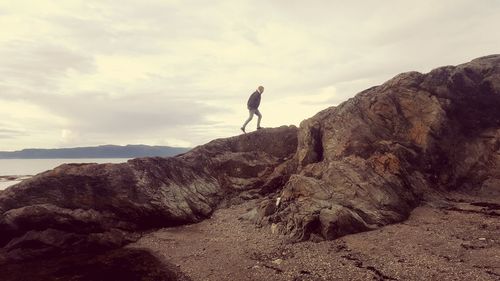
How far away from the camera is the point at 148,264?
75.9 feet

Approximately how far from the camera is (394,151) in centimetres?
3225

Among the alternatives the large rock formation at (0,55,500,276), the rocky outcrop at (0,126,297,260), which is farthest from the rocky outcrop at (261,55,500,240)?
the rocky outcrop at (0,126,297,260)

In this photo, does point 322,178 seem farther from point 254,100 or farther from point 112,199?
point 112,199

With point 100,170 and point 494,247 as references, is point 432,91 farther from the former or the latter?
point 100,170

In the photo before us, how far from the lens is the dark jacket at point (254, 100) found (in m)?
40.5

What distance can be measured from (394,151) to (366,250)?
13504 millimetres

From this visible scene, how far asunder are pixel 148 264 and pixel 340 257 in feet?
40.9

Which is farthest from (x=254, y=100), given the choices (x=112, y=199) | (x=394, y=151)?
(x=112, y=199)

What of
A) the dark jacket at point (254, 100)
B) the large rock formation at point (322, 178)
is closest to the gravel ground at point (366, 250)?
the large rock formation at point (322, 178)

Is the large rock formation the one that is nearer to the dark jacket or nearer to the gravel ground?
the gravel ground

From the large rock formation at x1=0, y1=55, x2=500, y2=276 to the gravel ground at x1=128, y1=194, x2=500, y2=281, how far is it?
67.3 inches

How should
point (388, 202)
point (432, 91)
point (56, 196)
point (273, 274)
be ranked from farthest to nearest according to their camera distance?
point (432, 91) → point (56, 196) → point (388, 202) → point (273, 274)

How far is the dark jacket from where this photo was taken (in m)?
40.5

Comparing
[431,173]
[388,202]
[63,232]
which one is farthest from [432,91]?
[63,232]
